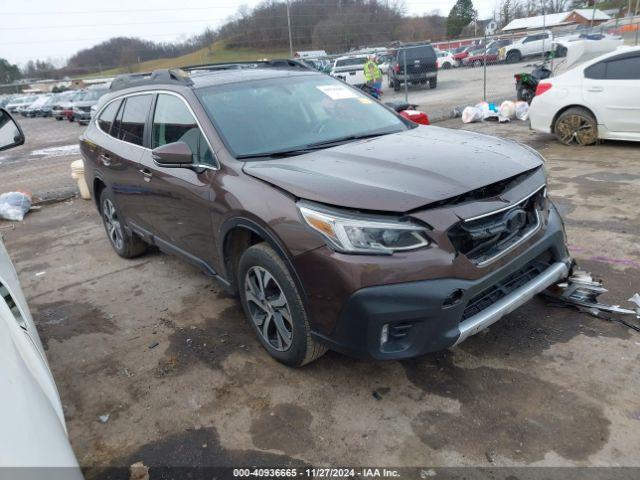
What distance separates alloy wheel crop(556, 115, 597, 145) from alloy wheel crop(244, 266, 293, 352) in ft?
23.5

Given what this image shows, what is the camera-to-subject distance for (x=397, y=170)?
9.17 feet

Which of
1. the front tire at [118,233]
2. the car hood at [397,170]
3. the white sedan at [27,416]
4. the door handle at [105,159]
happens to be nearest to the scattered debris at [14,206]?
the front tire at [118,233]

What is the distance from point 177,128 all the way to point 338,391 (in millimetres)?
2195

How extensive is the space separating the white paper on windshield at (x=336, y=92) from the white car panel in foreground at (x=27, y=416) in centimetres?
281

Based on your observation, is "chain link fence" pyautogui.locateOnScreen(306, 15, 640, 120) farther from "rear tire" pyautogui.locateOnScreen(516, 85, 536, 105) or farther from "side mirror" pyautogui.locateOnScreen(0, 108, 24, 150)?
"side mirror" pyautogui.locateOnScreen(0, 108, 24, 150)

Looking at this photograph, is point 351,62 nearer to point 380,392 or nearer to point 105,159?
point 105,159

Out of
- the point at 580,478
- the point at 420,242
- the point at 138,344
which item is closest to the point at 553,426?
the point at 580,478

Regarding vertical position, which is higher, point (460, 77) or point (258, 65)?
point (258, 65)

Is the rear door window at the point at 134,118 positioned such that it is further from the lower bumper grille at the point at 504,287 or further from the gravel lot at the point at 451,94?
the gravel lot at the point at 451,94

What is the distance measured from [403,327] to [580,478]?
998mm

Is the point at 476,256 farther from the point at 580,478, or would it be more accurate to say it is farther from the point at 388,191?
the point at 580,478

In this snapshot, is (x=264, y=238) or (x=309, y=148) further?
(x=309, y=148)

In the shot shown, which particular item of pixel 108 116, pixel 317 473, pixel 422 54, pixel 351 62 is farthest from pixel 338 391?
pixel 351 62

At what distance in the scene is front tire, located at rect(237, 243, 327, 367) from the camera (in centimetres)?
282
